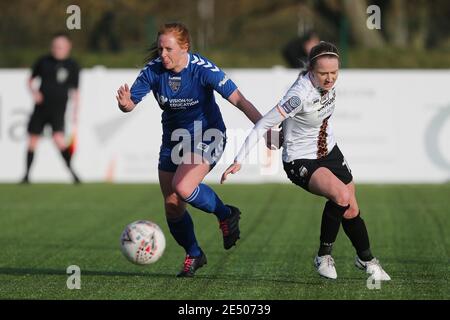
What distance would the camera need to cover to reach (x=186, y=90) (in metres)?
8.72

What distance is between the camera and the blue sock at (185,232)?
30.0 feet

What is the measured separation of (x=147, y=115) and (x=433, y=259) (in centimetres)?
954

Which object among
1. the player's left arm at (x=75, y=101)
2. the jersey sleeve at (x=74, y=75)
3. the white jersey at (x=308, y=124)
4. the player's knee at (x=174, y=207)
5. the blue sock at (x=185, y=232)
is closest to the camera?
the white jersey at (x=308, y=124)

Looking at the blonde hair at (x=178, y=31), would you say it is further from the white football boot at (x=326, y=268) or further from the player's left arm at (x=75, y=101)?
the player's left arm at (x=75, y=101)

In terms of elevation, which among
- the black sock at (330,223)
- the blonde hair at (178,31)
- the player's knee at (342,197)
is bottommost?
the black sock at (330,223)

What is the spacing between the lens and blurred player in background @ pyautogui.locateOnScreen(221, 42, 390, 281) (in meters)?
8.28

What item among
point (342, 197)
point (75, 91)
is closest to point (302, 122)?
point (342, 197)

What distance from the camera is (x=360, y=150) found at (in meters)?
18.6

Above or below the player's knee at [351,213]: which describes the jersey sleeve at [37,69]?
above

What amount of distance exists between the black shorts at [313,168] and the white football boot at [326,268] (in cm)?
53

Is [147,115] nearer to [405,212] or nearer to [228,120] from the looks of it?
[228,120]

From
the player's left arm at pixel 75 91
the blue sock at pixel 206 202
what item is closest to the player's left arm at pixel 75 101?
the player's left arm at pixel 75 91

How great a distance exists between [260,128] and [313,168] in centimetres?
54

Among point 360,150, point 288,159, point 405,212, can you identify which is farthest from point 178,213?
point 360,150
